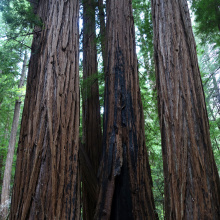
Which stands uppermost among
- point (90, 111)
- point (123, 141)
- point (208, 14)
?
point (208, 14)

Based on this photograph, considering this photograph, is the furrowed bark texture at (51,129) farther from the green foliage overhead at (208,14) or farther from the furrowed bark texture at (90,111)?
the green foliage overhead at (208,14)

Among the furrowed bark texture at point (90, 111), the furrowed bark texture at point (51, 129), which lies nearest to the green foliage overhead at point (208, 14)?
the furrowed bark texture at point (90, 111)

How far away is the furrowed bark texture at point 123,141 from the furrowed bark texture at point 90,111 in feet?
3.72

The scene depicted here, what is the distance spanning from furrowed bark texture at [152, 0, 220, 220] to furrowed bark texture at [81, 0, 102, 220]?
187 cm

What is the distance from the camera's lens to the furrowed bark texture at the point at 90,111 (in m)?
4.21

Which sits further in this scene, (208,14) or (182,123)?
(208,14)

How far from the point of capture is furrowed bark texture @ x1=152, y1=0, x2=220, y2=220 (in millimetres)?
2193

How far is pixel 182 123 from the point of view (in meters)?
2.48

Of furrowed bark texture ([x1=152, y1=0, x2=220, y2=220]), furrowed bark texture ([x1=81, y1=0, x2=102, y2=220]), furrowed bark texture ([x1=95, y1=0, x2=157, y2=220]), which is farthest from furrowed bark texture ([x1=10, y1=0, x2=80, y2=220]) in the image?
furrowed bark texture ([x1=81, y1=0, x2=102, y2=220])

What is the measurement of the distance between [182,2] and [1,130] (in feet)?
44.4

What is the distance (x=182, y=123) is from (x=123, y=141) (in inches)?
35.5

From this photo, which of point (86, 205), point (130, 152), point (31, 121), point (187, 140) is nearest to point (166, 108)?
point (187, 140)

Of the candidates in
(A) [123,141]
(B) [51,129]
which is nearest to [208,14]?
(A) [123,141]

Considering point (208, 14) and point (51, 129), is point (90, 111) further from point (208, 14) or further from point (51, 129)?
point (208, 14)
